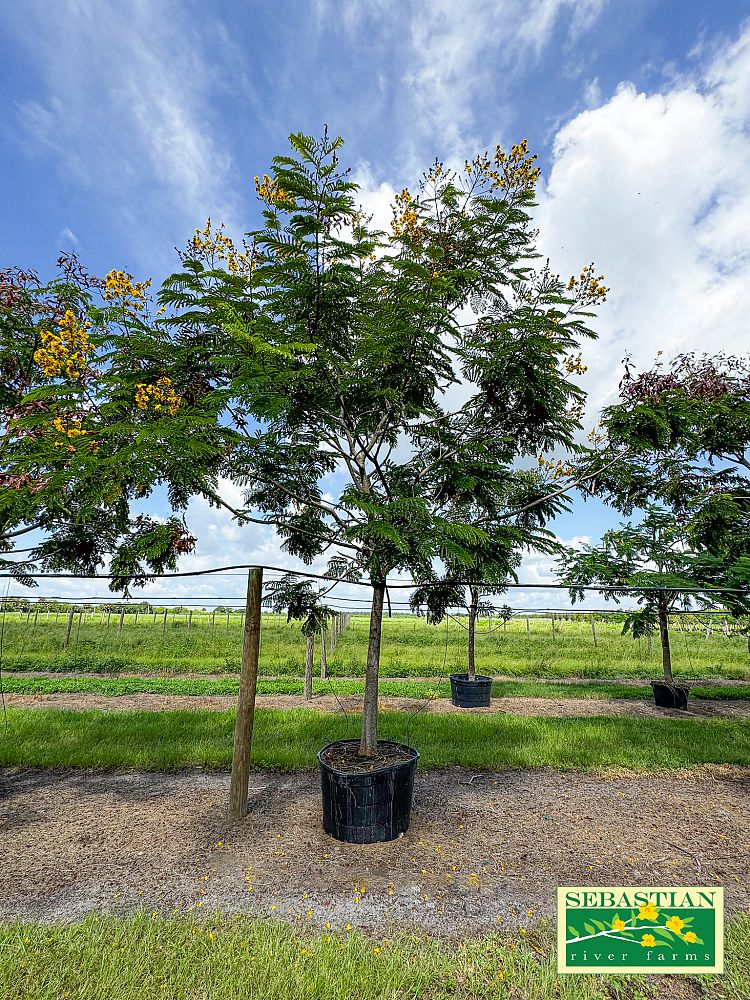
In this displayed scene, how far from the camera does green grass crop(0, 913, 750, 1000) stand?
2.97m

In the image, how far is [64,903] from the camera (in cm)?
405

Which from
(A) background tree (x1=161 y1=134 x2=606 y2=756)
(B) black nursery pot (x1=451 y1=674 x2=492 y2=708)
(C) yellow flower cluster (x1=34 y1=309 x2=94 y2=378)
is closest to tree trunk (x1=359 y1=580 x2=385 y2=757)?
(A) background tree (x1=161 y1=134 x2=606 y2=756)

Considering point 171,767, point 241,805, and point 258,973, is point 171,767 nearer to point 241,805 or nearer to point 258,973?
point 241,805

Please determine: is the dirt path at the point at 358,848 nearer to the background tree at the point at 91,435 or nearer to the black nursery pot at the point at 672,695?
the background tree at the point at 91,435

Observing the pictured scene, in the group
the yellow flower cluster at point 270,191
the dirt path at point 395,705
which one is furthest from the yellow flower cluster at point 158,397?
the dirt path at point 395,705

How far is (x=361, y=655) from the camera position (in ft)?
71.3

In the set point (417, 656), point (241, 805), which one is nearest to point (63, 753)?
point (241, 805)

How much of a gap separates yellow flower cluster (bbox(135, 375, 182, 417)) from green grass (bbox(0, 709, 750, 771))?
5.58 m

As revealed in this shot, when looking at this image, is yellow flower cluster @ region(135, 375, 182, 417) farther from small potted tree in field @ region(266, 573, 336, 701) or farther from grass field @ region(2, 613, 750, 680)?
grass field @ region(2, 613, 750, 680)

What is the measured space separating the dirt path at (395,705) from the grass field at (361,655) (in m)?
5.33

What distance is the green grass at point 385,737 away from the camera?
769 cm

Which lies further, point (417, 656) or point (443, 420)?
point (417, 656)

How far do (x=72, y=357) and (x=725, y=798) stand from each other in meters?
9.67

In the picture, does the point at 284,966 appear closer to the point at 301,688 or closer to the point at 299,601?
the point at 299,601
